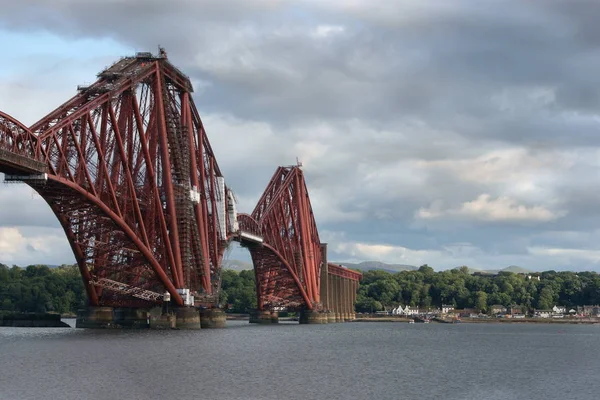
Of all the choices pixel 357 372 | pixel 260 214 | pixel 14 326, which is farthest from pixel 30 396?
pixel 260 214

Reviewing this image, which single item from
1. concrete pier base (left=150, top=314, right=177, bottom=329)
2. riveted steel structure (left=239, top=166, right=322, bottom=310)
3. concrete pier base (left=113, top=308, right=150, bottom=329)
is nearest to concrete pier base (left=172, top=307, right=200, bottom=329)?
concrete pier base (left=150, top=314, right=177, bottom=329)

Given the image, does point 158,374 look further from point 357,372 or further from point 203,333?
point 203,333

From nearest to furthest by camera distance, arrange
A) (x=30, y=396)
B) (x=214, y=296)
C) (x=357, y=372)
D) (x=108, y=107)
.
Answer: (x=30, y=396) < (x=357, y=372) < (x=108, y=107) < (x=214, y=296)

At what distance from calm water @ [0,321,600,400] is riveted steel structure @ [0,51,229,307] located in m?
9.54

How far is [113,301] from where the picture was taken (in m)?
122

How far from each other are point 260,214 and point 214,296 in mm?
56814

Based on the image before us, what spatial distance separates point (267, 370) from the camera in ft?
245

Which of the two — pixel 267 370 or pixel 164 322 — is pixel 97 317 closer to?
pixel 164 322

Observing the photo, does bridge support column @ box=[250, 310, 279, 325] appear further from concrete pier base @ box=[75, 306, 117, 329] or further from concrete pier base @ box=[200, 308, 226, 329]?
concrete pier base @ box=[75, 306, 117, 329]

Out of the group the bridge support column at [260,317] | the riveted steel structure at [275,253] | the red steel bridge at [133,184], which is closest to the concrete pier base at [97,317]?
the red steel bridge at [133,184]

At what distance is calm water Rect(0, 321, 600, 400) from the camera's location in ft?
197

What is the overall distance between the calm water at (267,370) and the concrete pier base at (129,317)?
469 inches

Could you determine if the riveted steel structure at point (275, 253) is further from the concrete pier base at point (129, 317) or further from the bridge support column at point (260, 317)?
the concrete pier base at point (129, 317)

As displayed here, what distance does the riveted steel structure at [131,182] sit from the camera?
96500 millimetres
